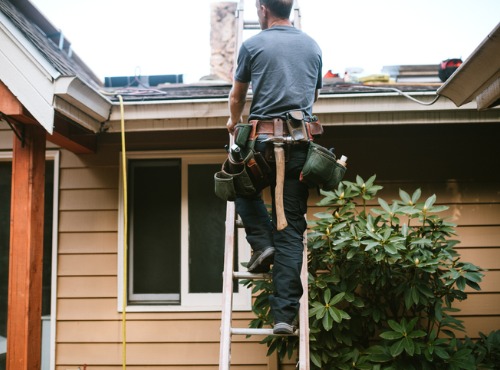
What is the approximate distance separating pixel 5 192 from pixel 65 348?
1.53 m

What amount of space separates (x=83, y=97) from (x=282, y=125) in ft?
5.17

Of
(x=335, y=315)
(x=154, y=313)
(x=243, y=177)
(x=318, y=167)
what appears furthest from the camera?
(x=154, y=313)

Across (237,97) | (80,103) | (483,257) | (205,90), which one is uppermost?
(205,90)

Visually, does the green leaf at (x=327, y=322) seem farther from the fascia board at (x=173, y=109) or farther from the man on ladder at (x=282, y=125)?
the fascia board at (x=173, y=109)

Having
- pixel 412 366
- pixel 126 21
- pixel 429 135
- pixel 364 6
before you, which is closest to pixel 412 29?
pixel 364 6

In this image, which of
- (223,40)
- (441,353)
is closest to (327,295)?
(441,353)

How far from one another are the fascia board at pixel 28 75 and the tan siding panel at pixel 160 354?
2.19 meters

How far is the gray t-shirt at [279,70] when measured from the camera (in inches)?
98.1

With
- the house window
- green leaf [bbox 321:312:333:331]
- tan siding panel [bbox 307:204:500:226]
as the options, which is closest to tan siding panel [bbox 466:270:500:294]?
tan siding panel [bbox 307:204:500:226]

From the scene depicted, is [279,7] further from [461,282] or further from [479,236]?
[479,236]

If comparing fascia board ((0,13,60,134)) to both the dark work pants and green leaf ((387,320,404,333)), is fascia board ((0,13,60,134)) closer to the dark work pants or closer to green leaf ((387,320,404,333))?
the dark work pants

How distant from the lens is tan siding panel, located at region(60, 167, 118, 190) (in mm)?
4430

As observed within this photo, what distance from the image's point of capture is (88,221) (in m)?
4.40

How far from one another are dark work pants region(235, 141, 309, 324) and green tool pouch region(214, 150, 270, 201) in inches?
2.3
